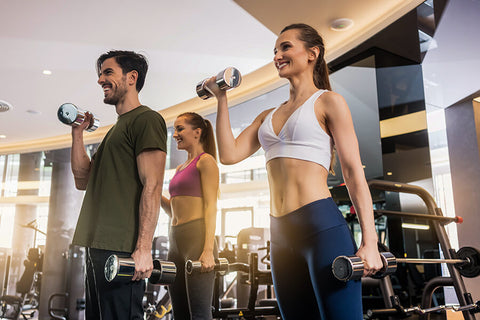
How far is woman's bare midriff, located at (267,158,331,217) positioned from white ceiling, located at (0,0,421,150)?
9.13 feet

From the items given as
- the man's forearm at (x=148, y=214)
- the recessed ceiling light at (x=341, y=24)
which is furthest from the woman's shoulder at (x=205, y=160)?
the recessed ceiling light at (x=341, y=24)

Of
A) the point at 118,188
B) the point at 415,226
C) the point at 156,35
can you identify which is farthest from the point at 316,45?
the point at 415,226

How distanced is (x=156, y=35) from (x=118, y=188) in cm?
319

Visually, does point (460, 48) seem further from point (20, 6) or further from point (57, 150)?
point (57, 150)

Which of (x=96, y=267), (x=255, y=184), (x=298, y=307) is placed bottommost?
(x=298, y=307)

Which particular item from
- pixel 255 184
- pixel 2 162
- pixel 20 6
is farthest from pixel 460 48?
pixel 2 162

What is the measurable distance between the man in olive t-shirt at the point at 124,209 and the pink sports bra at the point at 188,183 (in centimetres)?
72

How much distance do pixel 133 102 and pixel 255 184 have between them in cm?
850

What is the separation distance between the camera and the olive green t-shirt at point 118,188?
1504mm

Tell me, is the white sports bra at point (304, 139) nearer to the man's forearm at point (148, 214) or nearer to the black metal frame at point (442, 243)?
the man's forearm at point (148, 214)

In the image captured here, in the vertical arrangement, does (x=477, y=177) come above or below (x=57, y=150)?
below

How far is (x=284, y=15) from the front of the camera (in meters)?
3.96

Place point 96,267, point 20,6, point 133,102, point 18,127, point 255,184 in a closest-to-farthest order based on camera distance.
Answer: point 96,267 → point 133,102 → point 20,6 → point 18,127 → point 255,184

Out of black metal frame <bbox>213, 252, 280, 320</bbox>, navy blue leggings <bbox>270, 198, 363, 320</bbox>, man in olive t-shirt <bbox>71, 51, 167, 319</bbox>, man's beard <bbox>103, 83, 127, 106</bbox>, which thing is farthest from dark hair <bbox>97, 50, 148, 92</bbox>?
black metal frame <bbox>213, 252, 280, 320</bbox>
